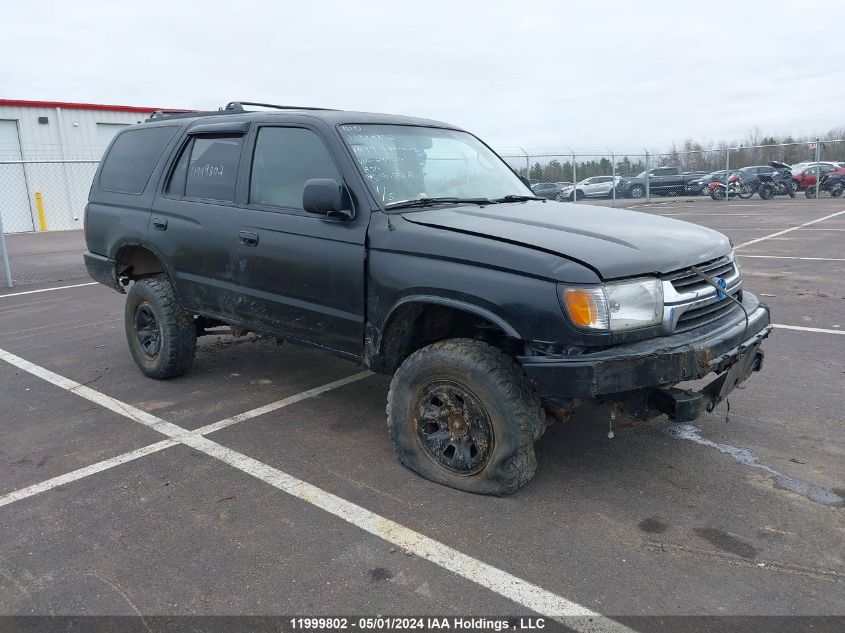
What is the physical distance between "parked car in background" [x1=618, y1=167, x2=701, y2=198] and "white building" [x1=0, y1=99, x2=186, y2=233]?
70.6 ft

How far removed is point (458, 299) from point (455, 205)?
0.92 metres

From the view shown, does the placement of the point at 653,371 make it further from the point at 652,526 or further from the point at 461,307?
the point at 461,307

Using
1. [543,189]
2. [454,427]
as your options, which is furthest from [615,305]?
[543,189]

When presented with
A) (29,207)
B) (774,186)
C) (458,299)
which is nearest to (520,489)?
(458,299)

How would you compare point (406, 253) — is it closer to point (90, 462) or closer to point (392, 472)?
point (392, 472)

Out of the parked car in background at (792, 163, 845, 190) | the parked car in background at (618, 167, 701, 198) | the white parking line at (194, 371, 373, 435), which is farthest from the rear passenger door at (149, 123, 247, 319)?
the parked car in background at (618, 167, 701, 198)

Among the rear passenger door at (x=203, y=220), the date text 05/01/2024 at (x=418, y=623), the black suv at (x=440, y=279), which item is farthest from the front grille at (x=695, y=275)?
the rear passenger door at (x=203, y=220)

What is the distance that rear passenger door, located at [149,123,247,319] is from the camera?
15.5 ft

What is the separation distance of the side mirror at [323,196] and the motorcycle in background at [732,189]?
88.7 feet

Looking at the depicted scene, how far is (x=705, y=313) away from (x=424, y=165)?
6.28 feet

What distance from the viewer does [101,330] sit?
7586 millimetres

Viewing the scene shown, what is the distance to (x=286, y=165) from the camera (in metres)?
4.47

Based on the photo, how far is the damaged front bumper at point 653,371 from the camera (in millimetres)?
3131

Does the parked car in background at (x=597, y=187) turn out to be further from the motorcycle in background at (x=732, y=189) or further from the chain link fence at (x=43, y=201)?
the chain link fence at (x=43, y=201)
